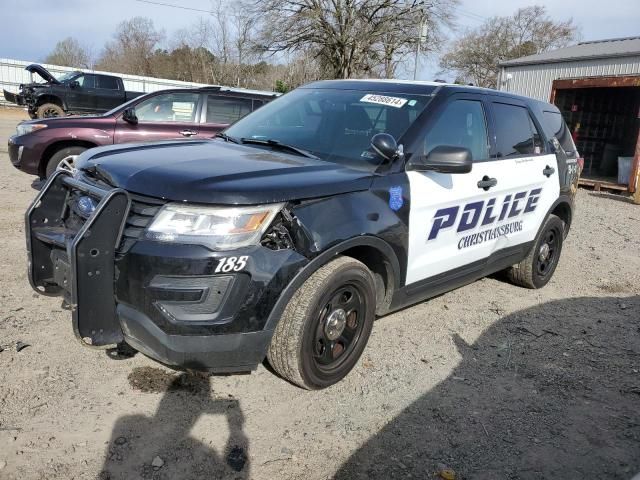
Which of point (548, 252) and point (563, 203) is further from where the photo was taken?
point (548, 252)

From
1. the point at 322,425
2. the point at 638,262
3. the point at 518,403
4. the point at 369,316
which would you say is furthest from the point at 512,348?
the point at 638,262

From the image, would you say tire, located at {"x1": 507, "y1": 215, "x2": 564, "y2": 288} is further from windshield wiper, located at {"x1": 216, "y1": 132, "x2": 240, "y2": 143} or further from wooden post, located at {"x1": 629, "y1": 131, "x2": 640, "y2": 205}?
Result: wooden post, located at {"x1": 629, "y1": 131, "x2": 640, "y2": 205}

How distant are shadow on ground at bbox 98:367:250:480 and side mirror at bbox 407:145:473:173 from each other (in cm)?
182

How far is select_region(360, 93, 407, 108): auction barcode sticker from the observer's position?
3752mm

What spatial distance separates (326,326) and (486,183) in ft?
5.82

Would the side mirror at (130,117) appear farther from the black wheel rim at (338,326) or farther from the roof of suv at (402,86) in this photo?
the black wheel rim at (338,326)

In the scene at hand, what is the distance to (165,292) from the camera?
2.55 m

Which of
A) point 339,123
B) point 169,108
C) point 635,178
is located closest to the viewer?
point 339,123

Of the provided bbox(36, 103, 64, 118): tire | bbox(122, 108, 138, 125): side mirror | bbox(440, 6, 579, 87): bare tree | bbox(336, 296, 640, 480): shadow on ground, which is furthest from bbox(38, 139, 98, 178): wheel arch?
bbox(440, 6, 579, 87): bare tree

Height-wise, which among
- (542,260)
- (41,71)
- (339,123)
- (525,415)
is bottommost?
(525,415)

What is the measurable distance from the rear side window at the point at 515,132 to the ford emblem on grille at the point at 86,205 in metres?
3.01

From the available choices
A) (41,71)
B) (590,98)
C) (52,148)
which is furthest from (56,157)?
(590,98)

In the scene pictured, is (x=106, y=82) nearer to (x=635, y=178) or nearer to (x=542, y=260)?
(x=635, y=178)

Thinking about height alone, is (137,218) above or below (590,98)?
below
